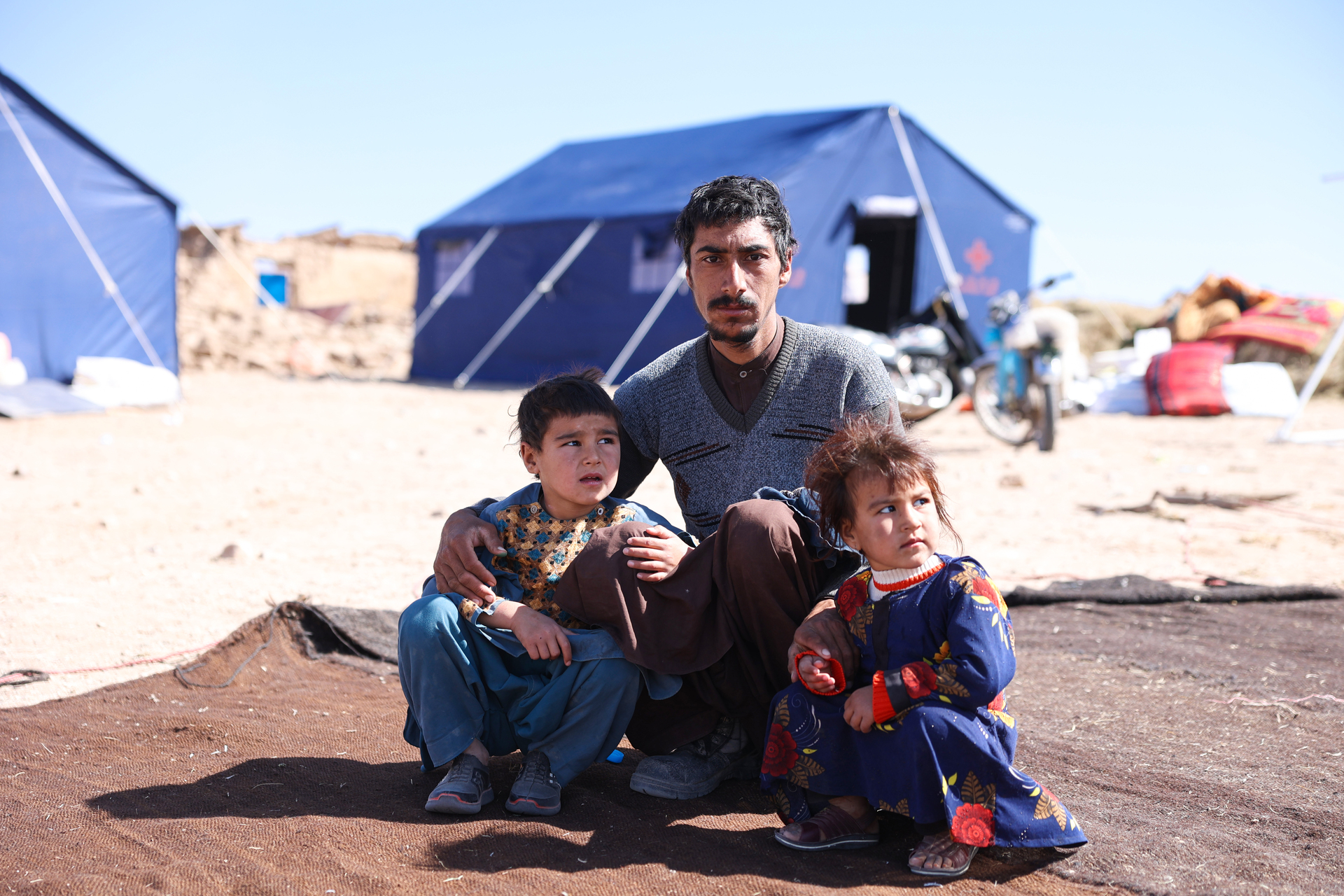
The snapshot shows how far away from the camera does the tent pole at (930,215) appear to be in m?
11.6

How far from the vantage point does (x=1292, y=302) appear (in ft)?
40.2

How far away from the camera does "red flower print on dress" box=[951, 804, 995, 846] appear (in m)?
1.74

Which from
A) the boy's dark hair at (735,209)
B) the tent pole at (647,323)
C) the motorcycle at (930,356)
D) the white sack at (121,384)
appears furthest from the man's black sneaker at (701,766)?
the tent pole at (647,323)

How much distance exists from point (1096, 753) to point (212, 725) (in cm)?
206

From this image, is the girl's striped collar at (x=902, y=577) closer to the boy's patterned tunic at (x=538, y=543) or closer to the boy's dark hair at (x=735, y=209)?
the boy's patterned tunic at (x=538, y=543)

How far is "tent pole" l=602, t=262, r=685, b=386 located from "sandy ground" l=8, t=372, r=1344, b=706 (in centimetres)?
247

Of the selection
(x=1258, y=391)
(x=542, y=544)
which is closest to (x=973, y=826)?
(x=542, y=544)

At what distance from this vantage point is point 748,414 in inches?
95.0

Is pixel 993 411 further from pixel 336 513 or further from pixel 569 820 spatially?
pixel 569 820

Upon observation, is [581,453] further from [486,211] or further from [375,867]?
[486,211]

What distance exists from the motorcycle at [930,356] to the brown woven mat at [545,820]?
615cm

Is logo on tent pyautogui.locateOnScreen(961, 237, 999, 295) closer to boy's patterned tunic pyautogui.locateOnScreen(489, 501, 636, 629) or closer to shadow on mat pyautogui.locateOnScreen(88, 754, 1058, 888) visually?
boy's patterned tunic pyautogui.locateOnScreen(489, 501, 636, 629)

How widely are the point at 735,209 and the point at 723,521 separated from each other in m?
0.74

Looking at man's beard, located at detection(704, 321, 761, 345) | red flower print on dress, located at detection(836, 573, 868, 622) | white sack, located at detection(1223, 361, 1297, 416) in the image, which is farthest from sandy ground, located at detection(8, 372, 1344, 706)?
red flower print on dress, located at detection(836, 573, 868, 622)
